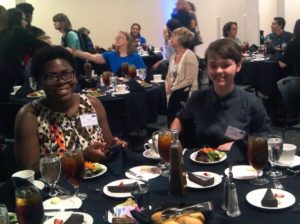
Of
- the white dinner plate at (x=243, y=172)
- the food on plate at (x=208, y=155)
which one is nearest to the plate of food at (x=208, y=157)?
the food on plate at (x=208, y=155)

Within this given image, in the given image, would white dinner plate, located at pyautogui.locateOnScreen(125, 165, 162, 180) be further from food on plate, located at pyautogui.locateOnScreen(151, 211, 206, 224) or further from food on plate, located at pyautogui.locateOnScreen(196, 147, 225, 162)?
food on plate, located at pyautogui.locateOnScreen(151, 211, 206, 224)

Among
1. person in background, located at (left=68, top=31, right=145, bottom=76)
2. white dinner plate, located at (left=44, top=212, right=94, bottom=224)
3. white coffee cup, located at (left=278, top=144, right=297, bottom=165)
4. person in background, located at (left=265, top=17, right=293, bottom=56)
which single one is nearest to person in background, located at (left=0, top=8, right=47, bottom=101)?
person in background, located at (left=68, top=31, right=145, bottom=76)

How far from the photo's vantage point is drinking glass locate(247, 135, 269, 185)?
161cm

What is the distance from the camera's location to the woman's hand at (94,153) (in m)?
1.90

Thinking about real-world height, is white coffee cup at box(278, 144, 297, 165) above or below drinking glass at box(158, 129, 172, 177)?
below

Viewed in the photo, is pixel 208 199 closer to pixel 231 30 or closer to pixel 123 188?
pixel 123 188

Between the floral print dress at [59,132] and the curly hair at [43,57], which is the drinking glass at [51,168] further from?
the curly hair at [43,57]

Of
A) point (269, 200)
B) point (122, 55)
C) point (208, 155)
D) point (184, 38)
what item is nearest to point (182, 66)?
point (184, 38)

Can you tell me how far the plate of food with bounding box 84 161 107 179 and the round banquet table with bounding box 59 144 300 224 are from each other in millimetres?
19

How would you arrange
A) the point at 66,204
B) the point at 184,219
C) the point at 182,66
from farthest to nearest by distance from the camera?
the point at 182,66 → the point at 66,204 → the point at 184,219

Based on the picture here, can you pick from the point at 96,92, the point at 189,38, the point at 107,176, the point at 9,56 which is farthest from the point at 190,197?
the point at 9,56

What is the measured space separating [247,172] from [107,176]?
61 cm

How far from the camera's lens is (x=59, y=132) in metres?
2.17

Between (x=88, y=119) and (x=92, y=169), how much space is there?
46 cm
